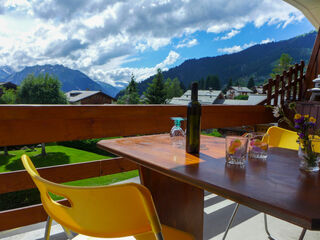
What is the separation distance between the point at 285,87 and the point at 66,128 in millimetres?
2985

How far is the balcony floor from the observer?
1.65m

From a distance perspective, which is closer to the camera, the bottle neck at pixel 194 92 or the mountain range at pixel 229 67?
the bottle neck at pixel 194 92

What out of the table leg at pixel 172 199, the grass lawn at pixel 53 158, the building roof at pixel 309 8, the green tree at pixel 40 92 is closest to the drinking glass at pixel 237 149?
the table leg at pixel 172 199

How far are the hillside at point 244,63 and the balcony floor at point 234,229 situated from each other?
1906 cm

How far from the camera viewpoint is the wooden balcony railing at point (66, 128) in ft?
5.01

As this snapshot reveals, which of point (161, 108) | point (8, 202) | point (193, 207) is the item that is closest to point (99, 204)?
point (193, 207)

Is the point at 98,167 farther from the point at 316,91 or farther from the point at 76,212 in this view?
the point at 316,91

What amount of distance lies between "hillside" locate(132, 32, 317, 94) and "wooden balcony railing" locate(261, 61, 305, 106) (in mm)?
17204

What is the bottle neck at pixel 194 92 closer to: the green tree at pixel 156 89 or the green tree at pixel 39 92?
the green tree at pixel 39 92

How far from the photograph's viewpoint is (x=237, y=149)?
0.88 metres

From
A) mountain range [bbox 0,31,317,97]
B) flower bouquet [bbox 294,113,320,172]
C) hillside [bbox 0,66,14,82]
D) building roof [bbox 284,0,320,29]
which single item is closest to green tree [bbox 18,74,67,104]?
mountain range [bbox 0,31,317,97]

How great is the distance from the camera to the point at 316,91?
117 inches

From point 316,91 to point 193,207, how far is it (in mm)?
2616

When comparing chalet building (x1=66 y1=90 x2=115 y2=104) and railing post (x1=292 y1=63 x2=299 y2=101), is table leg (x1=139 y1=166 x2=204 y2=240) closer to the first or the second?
railing post (x1=292 y1=63 x2=299 y2=101)
